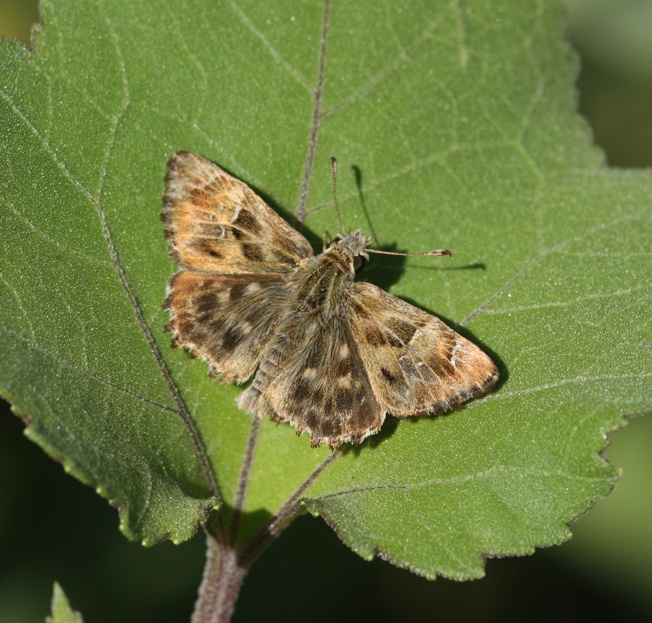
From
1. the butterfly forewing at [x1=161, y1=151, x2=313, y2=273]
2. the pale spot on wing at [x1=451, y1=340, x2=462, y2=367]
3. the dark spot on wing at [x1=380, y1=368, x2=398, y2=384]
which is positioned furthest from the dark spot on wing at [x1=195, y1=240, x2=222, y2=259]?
the pale spot on wing at [x1=451, y1=340, x2=462, y2=367]

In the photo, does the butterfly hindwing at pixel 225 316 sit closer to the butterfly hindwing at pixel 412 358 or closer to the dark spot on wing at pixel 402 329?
the butterfly hindwing at pixel 412 358

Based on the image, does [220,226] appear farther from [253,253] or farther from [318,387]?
[318,387]

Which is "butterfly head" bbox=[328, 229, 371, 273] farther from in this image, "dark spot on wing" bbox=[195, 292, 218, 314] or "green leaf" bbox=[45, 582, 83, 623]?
"green leaf" bbox=[45, 582, 83, 623]

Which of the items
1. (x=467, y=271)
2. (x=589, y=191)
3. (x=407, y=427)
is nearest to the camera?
(x=407, y=427)

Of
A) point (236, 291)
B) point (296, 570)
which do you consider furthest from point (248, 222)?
point (296, 570)

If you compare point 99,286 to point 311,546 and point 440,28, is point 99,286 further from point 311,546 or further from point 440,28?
point 311,546

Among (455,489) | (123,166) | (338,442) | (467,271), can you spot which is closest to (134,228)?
(123,166)
